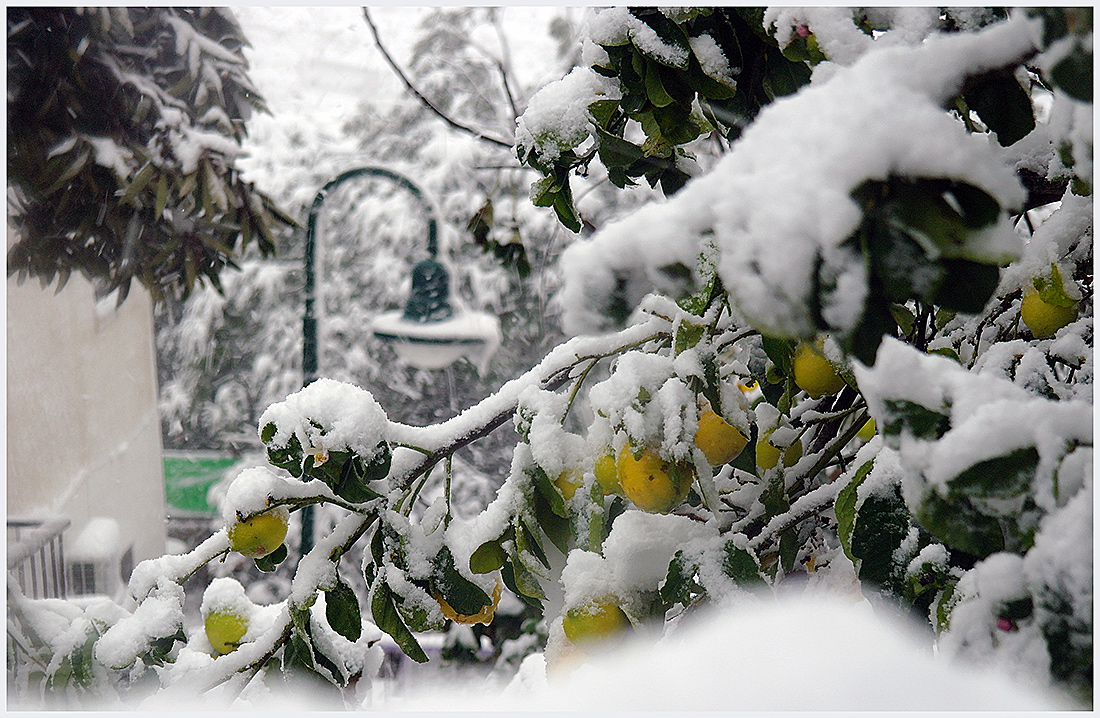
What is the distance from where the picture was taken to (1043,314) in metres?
0.35

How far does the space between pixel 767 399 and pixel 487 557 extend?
0.22 m

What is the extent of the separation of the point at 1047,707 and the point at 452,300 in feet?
5.03

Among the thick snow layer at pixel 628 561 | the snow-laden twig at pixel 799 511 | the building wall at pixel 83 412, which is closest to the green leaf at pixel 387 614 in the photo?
the thick snow layer at pixel 628 561

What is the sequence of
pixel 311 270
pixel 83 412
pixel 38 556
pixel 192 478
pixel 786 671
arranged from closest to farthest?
pixel 786 671
pixel 38 556
pixel 83 412
pixel 311 270
pixel 192 478

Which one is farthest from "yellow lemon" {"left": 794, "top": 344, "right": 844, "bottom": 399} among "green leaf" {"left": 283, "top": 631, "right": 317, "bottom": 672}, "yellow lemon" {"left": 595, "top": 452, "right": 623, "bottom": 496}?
"green leaf" {"left": 283, "top": 631, "right": 317, "bottom": 672}

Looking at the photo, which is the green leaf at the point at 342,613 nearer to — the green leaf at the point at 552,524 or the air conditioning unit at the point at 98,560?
the green leaf at the point at 552,524

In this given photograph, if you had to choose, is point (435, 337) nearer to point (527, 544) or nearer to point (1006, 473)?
point (527, 544)

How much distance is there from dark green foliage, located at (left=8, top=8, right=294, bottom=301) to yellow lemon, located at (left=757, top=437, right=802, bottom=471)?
798 mm

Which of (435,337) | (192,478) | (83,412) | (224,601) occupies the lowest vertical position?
(192,478)

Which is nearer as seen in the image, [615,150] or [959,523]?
[959,523]

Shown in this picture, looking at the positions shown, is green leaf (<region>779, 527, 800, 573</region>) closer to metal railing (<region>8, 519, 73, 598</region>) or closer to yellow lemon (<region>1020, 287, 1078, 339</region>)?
yellow lemon (<region>1020, 287, 1078, 339</region>)

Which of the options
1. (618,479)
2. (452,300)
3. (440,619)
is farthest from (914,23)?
(452,300)

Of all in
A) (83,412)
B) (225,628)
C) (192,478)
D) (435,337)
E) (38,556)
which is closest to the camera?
(225,628)

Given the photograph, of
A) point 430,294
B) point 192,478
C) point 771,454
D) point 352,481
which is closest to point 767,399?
point 771,454
